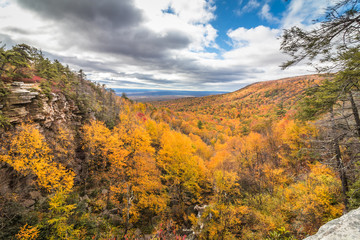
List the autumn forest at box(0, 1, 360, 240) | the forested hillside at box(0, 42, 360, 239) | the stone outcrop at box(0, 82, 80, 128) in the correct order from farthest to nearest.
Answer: the stone outcrop at box(0, 82, 80, 128)
the forested hillside at box(0, 42, 360, 239)
the autumn forest at box(0, 1, 360, 240)

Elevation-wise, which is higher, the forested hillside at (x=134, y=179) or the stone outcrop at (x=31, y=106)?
the stone outcrop at (x=31, y=106)

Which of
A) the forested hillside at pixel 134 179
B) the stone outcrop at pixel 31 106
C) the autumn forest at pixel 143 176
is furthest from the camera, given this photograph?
the stone outcrop at pixel 31 106

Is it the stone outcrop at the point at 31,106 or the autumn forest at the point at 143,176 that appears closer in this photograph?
the autumn forest at the point at 143,176

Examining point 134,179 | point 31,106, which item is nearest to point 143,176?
point 134,179

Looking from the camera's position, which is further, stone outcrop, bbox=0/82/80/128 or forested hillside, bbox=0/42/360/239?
stone outcrop, bbox=0/82/80/128

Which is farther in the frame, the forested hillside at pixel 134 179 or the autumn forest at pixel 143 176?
the forested hillside at pixel 134 179

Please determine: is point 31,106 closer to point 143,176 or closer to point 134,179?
point 134,179

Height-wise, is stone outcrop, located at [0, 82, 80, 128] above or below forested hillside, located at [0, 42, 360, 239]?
above

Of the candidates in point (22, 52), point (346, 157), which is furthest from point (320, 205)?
point (22, 52)

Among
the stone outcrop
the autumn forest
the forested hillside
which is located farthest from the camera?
the stone outcrop

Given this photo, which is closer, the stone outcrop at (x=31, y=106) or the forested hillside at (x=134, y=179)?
the forested hillside at (x=134, y=179)

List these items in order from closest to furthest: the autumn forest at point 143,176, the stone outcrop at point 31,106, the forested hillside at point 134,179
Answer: the autumn forest at point 143,176, the forested hillside at point 134,179, the stone outcrop at point 31,106

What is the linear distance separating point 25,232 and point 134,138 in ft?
41.2

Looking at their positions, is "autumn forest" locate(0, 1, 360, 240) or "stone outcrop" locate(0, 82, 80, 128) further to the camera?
"stone outcrop" locate(0, 82, 80, 128)
